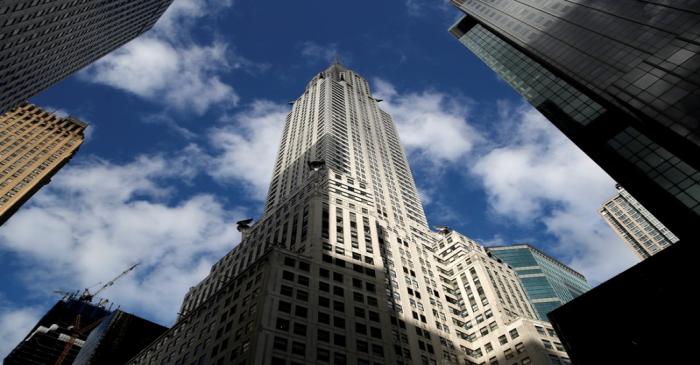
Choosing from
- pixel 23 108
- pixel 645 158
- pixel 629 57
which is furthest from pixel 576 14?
pixel 23 108

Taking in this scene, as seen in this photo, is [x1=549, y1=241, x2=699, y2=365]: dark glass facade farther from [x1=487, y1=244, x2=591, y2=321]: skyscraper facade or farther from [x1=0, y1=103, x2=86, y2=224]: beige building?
[x1=0, y1=103, x2=86, y2=224]: beige building

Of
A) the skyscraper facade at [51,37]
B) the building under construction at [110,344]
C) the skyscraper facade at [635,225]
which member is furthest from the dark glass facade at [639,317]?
the building under construction at [110,344]

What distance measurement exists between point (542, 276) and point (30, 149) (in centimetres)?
16003

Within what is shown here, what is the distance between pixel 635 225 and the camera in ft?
563

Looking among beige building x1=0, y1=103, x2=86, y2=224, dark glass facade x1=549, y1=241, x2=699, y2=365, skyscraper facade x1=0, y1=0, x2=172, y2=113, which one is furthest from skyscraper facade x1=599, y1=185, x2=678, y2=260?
beige building x1=0, y1=103, x2=86, y2=224

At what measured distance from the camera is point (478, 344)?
8075cm

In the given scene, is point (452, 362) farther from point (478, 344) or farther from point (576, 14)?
point (576, 14)

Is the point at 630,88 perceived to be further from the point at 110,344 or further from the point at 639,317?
the point at 110,344

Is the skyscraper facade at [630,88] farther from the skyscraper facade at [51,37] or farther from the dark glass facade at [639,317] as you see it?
the skyscraper facade at [51,37]

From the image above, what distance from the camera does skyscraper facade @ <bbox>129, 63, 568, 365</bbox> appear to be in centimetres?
5747

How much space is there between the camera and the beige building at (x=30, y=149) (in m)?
117

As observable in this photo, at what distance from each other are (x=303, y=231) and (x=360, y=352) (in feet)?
90.5

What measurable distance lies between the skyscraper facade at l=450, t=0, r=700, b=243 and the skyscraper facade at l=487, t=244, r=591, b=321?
65976mm

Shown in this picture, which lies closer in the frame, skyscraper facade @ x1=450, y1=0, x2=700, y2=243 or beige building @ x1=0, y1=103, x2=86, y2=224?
skyscraper facade @ x1=450, y1=0, x2=700, y2=243
